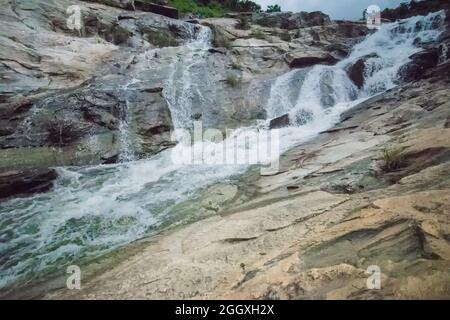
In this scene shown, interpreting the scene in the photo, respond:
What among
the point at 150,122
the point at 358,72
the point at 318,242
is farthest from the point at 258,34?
the point at 318,242

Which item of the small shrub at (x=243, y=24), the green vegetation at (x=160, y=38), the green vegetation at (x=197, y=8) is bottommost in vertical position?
the green vegetation at (x=160, y=38)

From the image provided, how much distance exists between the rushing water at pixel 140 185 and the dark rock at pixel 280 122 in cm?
24

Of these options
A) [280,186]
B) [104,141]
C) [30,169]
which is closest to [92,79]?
A: [104,141]

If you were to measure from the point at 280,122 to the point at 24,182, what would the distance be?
6.95m

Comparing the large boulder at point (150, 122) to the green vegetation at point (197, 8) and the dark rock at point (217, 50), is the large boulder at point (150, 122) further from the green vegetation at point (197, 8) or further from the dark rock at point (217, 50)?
the green vegetation at point (197, 8)

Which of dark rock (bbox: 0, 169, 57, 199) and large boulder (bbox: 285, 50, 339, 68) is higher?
large boulder (bbox: 285, 50, 339, 68)

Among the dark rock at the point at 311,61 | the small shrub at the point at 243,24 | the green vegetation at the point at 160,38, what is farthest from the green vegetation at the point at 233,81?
the small shrub at the point at 243,24

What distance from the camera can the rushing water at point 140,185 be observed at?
4.83 meters

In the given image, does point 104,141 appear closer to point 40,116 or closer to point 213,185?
point 40,116

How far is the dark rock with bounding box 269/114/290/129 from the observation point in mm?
10844

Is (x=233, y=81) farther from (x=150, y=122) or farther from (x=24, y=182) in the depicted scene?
(x=24, y=182)

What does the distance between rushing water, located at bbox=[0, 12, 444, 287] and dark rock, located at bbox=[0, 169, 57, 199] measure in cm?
25

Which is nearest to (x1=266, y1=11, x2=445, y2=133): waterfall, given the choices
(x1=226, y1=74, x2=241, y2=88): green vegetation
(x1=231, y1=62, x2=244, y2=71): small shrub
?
(x1=226, y1=74, x2=241, y2=88): green vegetation

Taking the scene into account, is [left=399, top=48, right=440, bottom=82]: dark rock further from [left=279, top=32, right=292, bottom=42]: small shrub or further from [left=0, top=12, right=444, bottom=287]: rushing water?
[left=279, top=32, right=292, bottom=42]: small shrub
